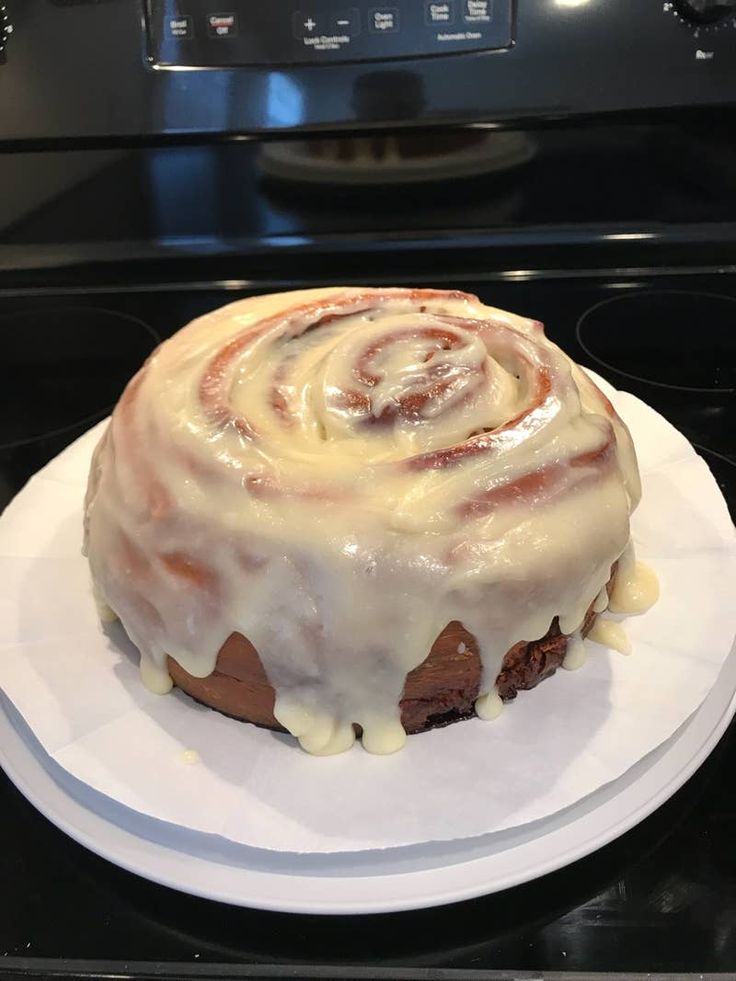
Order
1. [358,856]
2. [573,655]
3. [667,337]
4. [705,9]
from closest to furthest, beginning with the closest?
[358,856]
[573,655]
[705,9]
[667,337]

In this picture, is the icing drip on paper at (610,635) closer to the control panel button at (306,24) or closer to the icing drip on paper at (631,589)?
the icing drip on paper at (631,589)

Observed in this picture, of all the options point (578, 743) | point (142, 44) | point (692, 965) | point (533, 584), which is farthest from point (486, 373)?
point (142, 44)

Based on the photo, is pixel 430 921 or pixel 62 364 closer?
pixel 430 921

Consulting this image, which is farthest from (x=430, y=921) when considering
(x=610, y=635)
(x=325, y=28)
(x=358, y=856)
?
(x=325, y=28)

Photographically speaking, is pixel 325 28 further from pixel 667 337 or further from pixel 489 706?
pixel 489 706

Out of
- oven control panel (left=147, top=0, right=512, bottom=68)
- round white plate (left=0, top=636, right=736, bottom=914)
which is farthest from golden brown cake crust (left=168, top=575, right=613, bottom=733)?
oven control panel (left=147, top=0, right=512, bottom=68)

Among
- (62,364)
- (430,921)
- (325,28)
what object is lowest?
(430,921)

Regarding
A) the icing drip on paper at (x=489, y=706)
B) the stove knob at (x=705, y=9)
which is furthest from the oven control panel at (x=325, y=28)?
the icing drip on paper at (x=489, y=706)

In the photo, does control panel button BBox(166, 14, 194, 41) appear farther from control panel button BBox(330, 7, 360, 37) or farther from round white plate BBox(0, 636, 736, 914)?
round white plate BBox(0, 636, 736, 914)
